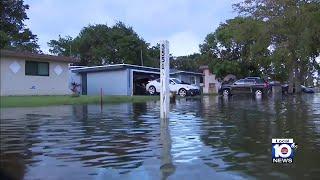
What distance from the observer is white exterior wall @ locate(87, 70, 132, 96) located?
42875 mm

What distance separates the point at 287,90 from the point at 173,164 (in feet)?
165

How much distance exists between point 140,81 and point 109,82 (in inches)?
114

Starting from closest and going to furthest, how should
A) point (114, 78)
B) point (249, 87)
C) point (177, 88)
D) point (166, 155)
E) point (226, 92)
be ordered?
point (166, 155) < point (177, 88) < point (114, 78) < point (249, 87) < point (226, 92)

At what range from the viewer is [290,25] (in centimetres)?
4662

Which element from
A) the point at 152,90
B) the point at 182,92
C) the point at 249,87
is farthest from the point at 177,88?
the point at 249,87

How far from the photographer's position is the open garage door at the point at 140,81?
44.6m

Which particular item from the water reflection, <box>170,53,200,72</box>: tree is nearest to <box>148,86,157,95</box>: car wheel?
the water reflection

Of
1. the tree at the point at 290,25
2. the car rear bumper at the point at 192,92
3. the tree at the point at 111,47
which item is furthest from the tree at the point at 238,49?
the car rear bumper at the point at 192,92

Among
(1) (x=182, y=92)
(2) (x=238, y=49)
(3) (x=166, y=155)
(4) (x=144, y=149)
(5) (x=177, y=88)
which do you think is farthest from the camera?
(2) (x=238, y=49)

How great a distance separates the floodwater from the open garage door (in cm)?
3093

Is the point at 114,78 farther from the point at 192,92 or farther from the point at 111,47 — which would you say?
the point at 111,47

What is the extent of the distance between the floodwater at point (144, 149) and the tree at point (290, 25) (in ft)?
101

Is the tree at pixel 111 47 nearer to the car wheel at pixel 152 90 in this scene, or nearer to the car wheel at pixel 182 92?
the car wheel at pixel 152 90

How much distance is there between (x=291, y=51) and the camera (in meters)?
49.3
